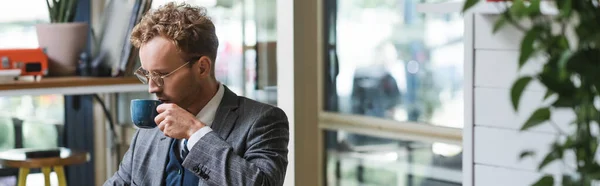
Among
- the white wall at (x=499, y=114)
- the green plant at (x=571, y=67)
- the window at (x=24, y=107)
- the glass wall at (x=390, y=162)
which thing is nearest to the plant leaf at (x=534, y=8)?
the green plant at (x=571, y=67)

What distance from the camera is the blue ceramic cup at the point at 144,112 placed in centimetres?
214

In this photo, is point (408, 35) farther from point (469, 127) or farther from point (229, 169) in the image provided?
point (229, 169)

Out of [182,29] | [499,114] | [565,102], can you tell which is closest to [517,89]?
[565,102]

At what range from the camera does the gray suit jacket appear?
2102 millimetres

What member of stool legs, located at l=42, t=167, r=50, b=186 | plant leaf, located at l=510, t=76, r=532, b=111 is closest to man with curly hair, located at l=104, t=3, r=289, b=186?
plant leaf, located at l=510, t=76, r=532, b=111

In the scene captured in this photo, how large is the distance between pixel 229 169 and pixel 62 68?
2175 millimetres

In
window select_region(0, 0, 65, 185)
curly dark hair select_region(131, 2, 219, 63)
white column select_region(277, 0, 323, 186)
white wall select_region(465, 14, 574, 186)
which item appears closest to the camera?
white wall select_region(465, 14, 574, 186)

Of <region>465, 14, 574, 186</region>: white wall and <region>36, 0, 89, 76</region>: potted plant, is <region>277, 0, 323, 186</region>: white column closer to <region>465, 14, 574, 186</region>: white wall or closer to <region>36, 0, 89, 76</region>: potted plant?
<region>36, 0, 89, 76</region>: potted plant

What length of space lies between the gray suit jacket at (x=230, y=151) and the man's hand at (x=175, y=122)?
0.04 m

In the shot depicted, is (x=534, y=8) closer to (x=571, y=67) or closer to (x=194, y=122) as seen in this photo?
(x=571, y=67)

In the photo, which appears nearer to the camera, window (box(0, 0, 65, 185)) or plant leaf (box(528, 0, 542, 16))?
plant leaf (box(528, 0, 542, 16))

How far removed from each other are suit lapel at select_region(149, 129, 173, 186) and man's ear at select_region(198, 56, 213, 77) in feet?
0.61

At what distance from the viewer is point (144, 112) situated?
2.14 meters

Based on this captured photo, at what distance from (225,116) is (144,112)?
0.21m
